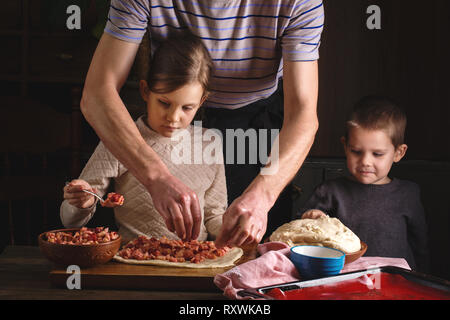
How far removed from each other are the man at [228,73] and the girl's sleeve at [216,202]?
18 cm

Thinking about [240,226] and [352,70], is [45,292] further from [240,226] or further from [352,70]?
[352,70]

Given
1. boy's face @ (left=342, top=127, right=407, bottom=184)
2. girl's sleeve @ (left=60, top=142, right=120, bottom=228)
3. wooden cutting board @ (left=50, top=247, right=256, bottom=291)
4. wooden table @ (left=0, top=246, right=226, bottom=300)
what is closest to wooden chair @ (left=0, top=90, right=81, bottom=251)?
girl's sleeve @ (left=60, top=142, right=120, bottom=228)

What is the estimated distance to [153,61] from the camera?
102 cm

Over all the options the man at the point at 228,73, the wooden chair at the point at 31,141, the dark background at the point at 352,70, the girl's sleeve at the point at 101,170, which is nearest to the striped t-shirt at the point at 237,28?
the man at the point at 228,73

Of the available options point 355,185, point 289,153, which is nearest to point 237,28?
point 289,153

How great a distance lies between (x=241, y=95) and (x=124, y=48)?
0.32 m

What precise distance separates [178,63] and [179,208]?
1.40 feet

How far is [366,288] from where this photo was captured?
60cm

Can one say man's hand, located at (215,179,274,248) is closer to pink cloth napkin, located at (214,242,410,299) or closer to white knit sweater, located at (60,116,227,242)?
pink cloth napkin, located at (214,242,410,299)

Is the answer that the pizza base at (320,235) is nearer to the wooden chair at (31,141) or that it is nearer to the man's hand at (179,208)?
the man's hand at (179,208)

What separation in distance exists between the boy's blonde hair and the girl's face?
1.43ft

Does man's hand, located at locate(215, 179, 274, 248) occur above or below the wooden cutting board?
above

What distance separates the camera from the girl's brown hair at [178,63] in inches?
39.2

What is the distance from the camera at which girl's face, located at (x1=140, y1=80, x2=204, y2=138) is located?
992 millimetres
